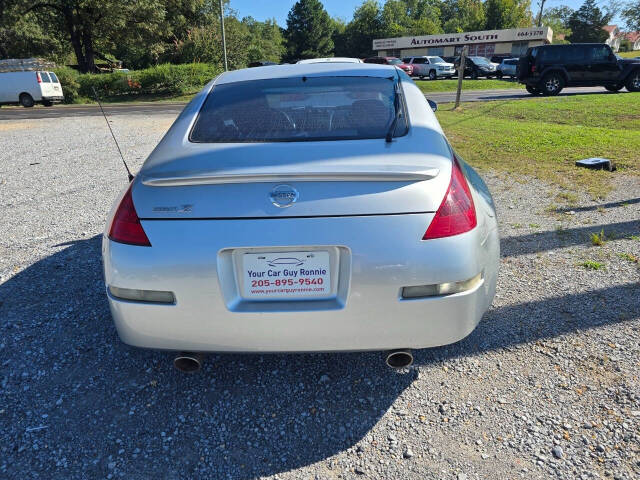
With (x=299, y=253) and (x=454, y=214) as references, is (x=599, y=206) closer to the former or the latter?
(x=454, y=214)

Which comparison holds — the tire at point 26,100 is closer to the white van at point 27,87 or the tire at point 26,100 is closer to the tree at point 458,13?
the white van at point 27,87

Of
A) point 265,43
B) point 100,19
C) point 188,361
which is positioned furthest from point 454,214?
point 265,43

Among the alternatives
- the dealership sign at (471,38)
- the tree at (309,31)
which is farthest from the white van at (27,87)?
the tree at (309,31)

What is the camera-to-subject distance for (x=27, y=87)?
2302 centimetres

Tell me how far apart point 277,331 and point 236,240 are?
1.37 ft

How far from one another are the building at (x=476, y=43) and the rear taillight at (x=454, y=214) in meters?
54.9

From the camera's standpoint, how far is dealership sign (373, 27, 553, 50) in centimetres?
5100

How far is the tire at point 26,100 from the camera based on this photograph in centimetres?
2331

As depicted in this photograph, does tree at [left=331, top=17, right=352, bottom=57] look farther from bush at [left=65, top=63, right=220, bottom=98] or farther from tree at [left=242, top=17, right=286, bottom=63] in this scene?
bush at [left=65, top=63, right=220, bottom=98]

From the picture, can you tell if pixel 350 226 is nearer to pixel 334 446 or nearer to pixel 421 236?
pixel 421 236

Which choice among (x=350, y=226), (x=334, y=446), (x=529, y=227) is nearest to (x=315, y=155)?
(x=350, y=226)

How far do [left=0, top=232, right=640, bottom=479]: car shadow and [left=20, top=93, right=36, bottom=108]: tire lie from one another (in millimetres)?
25200

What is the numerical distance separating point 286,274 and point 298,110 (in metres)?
1.17

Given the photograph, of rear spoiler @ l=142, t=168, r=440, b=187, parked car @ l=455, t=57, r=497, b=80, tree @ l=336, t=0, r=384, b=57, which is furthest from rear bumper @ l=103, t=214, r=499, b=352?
tree @ l=336, t=0, r=384, b=57
